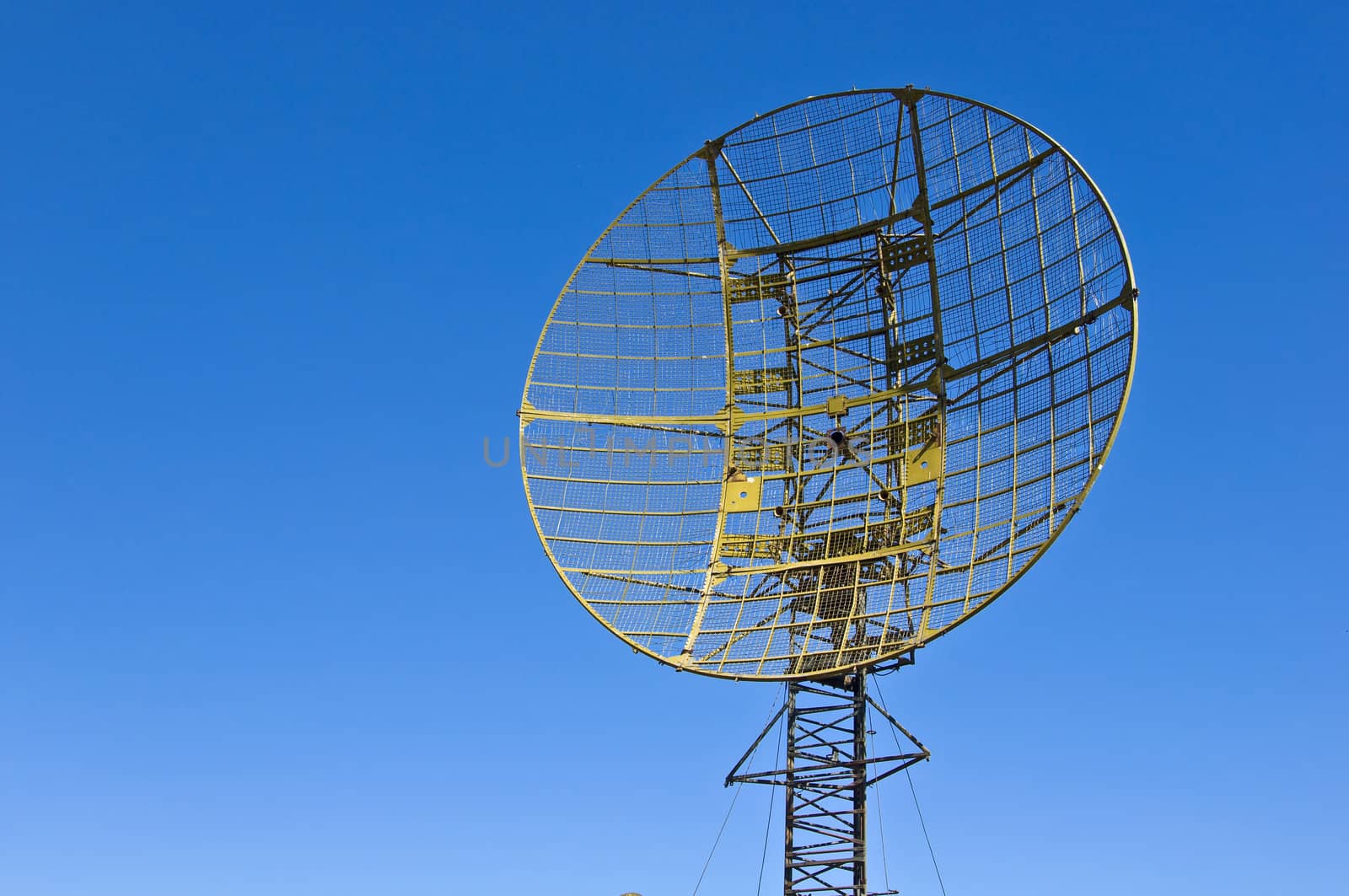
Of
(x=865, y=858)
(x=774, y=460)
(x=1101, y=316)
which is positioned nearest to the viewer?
(x=1101, y=316)

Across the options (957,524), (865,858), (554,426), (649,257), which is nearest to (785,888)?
(865,858)

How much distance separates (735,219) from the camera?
1634 inches

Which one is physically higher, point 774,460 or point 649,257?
point 649,257

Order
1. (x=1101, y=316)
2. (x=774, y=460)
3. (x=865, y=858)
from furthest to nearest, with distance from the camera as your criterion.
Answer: (x=774, y=460)
(x=865, y=858)
(x=1101, y=316)

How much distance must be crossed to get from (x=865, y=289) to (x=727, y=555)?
7388 millimetres

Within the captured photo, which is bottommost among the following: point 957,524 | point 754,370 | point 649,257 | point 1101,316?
point 957,524

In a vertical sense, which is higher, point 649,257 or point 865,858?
point 649,257

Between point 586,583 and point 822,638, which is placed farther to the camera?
point 586,583

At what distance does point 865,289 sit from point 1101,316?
24.4 ft

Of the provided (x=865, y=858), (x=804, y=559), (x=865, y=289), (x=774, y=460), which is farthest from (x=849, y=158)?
(x=865, y=858)

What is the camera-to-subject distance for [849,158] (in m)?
39.9

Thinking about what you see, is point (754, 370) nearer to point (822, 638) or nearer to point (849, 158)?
point (849, 158)

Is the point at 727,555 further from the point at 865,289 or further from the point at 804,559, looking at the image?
the point at 865,289

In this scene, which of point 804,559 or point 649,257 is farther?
point 649,257
